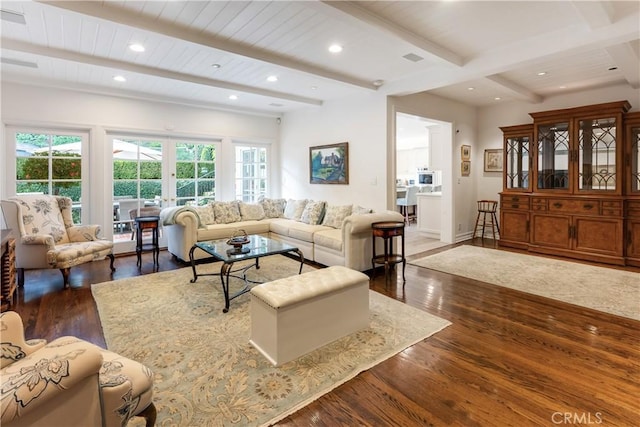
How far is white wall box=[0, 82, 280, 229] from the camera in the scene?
457cm

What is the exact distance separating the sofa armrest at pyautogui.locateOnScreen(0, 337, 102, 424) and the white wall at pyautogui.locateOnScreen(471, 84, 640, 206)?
23.6 ft

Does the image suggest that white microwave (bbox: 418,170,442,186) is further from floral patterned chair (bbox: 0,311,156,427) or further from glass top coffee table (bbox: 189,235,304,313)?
floral patterned chair (bbox: 0,311,156,427)

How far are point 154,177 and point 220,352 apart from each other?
4.32m

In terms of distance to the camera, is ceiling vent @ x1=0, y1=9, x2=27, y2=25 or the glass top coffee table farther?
the glass top coffee table

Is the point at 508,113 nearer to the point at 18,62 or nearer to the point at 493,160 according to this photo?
the point at 493,160

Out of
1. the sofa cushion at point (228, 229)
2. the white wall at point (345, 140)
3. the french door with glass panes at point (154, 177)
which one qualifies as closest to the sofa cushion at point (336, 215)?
the white wall at point (345, 140)

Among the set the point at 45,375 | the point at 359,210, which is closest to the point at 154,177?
the point at 359,210

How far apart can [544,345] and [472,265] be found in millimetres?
2306

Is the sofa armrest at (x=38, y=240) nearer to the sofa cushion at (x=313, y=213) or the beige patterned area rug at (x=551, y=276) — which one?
the sofa cushion at (x=313, y=213)

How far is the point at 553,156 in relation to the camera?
546 centimetres

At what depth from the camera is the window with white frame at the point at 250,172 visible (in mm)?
6793

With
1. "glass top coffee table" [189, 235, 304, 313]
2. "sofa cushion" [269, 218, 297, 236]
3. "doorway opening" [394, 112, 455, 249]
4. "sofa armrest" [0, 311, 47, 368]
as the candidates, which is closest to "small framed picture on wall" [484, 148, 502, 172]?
"doorway opening" [394, 112, 455, 249]

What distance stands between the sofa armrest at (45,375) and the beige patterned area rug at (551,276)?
400 centimetres

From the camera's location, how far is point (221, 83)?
489cm
